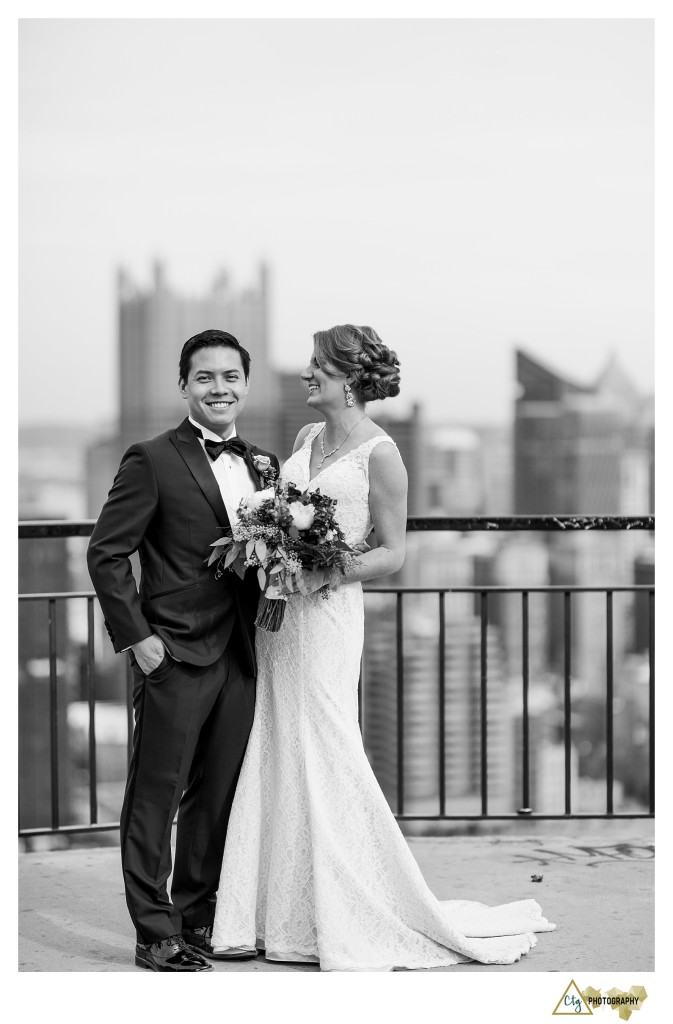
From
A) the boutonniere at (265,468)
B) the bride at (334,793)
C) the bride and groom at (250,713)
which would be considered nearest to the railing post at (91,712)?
the bride and groom at (250,713)

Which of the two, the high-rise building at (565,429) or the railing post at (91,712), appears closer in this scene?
the railing post at (91,712)

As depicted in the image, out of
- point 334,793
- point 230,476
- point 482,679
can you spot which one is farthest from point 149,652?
point 482,679

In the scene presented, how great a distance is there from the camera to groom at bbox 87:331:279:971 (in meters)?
2.92

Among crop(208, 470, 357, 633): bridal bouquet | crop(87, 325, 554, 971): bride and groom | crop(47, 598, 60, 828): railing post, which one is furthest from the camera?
crop(47, 598, 60, 828): railing post

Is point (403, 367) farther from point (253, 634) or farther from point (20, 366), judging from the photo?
point (20, 366)

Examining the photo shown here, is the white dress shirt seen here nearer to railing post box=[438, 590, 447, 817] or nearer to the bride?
the bride

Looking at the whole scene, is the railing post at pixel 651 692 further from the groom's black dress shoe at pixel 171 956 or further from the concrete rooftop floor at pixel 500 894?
the groom's black dress shoe at pixel 171 956

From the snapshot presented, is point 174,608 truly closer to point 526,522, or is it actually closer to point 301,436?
point 301,436

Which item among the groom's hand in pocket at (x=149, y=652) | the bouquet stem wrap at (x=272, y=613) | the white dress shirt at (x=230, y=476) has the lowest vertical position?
the groom's hand in pocket at (x=149, y=652)

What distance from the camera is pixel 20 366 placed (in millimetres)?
3150

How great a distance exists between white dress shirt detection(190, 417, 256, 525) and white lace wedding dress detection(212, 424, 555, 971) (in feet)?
0.59

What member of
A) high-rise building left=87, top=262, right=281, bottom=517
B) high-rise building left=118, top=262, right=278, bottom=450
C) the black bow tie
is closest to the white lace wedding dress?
the black bow tie

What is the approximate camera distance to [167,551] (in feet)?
9.79

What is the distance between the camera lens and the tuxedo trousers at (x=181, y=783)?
298 cm
